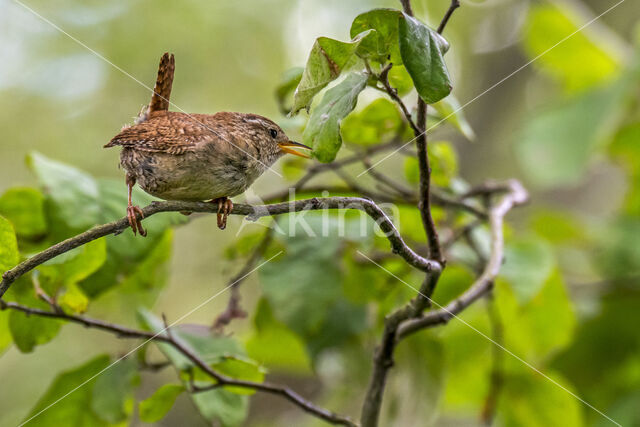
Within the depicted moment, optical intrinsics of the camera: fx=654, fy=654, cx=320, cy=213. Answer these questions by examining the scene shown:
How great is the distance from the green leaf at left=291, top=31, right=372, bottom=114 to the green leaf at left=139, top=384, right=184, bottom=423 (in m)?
0.91

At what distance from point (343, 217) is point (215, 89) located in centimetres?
322

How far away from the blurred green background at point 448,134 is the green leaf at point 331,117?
39cm

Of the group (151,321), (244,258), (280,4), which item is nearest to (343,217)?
(244,258)

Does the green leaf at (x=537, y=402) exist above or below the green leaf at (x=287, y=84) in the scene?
below

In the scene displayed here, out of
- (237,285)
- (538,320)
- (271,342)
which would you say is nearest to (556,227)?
(538,320)

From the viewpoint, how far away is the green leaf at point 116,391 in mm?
2041

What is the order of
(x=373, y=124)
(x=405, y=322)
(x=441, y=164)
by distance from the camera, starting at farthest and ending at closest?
1. (x=441, y=164)
2. (x=373, y=124)
3. (x=405, y=322)

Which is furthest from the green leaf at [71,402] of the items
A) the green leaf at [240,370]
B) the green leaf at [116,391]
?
the green leaf at [240,370]

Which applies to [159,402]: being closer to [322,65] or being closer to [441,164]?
[322,65]

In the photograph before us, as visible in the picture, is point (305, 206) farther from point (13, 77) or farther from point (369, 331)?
point (13, 77)

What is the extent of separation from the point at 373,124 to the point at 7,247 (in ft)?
3.71

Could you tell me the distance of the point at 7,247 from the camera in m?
1.57

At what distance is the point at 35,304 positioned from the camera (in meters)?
1.87

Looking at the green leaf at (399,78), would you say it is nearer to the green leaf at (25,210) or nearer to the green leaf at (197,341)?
the green leaf at (197,341)
